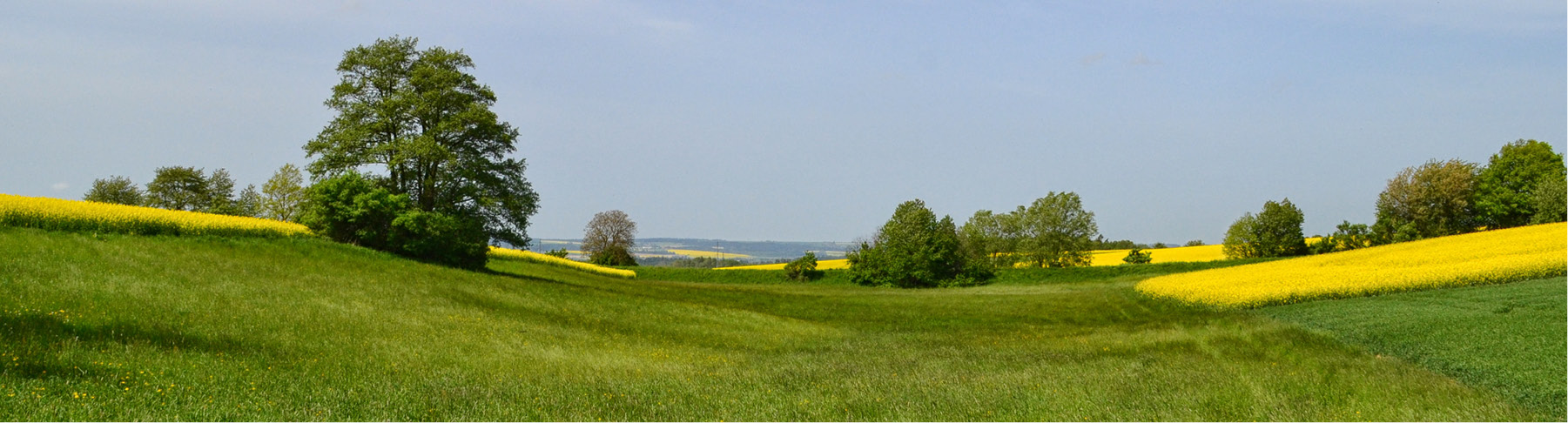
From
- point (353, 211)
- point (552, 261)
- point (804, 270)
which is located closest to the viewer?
point (353, 211)

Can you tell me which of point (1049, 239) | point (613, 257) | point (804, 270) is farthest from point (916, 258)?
point (613, 257)

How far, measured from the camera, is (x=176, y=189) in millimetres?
62906

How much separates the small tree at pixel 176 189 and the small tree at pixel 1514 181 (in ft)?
356

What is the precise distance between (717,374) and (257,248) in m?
21.5

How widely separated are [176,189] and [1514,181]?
11211 centimetres

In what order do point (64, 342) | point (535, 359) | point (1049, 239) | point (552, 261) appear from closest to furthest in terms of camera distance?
point (64, 342) < point (535, 359) < point (552, 261) < point (1049, 239)

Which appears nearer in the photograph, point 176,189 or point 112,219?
point 112,219

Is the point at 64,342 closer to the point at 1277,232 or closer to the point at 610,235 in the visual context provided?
the point at 1277,232

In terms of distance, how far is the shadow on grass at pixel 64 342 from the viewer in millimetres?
9812

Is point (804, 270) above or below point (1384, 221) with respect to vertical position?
below

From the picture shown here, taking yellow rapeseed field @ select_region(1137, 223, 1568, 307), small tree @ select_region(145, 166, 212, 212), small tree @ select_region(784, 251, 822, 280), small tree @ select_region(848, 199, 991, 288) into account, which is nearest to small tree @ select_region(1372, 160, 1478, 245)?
yellow rapeseed field @ select_region(1137, 223, 1568, 307)

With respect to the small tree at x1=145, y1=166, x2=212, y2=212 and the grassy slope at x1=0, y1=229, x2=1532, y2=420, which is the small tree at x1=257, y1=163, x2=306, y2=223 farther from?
the grassy slope at x1=0, y1=229, x2=1532, y2=420

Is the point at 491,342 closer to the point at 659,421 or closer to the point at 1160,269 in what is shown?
the point at 659,421

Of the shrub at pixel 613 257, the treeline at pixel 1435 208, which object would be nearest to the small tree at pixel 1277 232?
the treeline at pixel 1435 208
